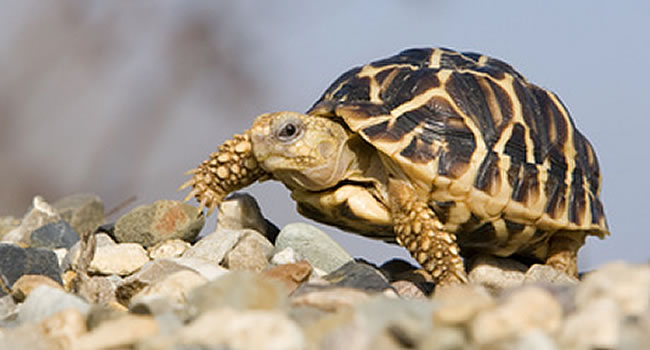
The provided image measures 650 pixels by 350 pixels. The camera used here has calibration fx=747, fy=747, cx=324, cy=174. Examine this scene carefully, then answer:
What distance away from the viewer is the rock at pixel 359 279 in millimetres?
3410

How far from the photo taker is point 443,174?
4.23 meters

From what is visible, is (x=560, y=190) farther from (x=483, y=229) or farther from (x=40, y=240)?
(x=40, y=240)

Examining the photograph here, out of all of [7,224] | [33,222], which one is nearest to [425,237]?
[33,222]

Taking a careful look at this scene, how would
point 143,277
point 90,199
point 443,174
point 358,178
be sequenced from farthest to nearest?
point 90,199 < point 358,178 < point 443,174 < point 143,277

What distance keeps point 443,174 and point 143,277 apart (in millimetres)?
1753

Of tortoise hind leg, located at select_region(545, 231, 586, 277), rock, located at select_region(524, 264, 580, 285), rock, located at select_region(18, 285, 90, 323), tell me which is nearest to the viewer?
rock, located at select_region(18, 285, 90, 323)

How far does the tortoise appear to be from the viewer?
4270 millimetres

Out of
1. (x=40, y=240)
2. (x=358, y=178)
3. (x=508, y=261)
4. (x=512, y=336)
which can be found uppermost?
(x=512, y=336)

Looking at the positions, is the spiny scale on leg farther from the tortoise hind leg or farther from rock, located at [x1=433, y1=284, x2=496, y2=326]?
rock, located at [x1=433, y1=284, x2=496, y2=326]

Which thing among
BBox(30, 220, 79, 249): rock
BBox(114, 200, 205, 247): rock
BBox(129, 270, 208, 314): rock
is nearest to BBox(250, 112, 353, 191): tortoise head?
BBox(114, 200, 205, 247): rock

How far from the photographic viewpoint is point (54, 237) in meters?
5.19

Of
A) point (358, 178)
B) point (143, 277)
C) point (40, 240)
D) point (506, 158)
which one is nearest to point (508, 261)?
point (506, 158)

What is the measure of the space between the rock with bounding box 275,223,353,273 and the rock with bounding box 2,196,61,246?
220 centimetres

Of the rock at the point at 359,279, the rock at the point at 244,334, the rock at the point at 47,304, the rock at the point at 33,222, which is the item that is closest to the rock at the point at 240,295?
the rock at the point at 244,334
